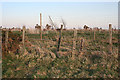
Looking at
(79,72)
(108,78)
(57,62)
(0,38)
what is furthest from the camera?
(0,38)

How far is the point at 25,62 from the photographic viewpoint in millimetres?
11703

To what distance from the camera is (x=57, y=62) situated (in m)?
11.4

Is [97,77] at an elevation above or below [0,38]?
below

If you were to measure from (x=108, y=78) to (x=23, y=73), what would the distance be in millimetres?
4959

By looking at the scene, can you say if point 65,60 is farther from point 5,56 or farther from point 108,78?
point 5,56

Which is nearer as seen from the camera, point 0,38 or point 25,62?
point 25,62

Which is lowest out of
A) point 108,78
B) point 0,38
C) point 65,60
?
point 108,78

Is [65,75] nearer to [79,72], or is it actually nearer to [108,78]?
[79,72]

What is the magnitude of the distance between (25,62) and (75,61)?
3.37 m

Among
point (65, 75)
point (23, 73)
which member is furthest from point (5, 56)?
point (65, 75)

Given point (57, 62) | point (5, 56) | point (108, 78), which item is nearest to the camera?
point (108, 78)

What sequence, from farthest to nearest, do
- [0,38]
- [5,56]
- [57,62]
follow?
[0,38] → [5,56] → [57,62]

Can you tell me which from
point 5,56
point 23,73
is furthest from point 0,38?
point 23,73

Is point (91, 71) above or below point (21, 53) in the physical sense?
below
